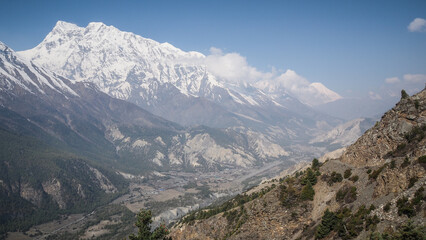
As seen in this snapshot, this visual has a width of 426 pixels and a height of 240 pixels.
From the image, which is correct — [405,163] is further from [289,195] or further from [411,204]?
[289,195]

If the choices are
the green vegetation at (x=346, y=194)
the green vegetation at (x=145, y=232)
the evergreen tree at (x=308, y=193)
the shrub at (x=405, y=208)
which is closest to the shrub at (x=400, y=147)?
the green vegetation at (x=346, y=194)

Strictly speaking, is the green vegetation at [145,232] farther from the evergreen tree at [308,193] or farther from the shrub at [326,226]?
the evergreen tree at [308,193]

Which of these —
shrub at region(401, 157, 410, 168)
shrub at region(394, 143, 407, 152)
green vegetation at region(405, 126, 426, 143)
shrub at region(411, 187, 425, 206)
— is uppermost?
green vegetation at region(405, 126, 426, 143)

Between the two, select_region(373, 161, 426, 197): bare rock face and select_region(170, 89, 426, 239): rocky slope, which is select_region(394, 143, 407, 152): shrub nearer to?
select_region(170, 89, 426, 239): rocky slope

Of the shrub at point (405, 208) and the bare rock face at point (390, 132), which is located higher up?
the bare rock face at point (390, 132)

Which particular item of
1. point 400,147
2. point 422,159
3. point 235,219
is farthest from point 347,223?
point 235,219

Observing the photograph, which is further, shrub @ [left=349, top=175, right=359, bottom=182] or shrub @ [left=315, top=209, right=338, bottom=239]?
shrub @ [left=349, top=175, right=359, bottom=182]

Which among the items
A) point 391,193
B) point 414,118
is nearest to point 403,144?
point 414,118

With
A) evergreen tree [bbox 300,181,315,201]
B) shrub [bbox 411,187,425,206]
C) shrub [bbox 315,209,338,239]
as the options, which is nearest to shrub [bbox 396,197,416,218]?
shrub [bbox 411,187,425,206]

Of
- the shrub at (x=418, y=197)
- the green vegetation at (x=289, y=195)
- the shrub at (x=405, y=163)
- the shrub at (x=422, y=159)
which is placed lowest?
the green vegetation at (x=289, y=195)

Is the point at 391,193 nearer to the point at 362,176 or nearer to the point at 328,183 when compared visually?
the point at 362,176
